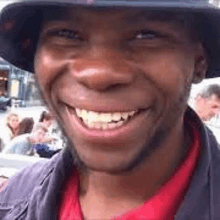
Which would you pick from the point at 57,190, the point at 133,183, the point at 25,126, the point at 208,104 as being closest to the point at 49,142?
the point at 25,126

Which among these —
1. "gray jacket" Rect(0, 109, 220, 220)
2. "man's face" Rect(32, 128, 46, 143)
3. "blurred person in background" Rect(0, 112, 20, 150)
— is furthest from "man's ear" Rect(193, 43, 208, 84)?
"blurred person in background" Rect(0, 112, 20, 150)

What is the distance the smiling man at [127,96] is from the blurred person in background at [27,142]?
75.1 inches

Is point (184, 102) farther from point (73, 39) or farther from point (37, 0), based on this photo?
point (37, 0)

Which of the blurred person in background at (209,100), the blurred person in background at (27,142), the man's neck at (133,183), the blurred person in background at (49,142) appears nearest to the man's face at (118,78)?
the man's neck at (133,183)

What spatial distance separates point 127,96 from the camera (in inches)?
30.9

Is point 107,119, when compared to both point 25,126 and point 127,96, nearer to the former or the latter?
point 127,96

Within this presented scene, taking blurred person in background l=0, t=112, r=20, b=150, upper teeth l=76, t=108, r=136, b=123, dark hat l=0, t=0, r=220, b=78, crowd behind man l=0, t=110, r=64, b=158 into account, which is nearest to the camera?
dark hat l=0, t=0, r=220, b=78

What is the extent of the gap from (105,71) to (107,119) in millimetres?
111

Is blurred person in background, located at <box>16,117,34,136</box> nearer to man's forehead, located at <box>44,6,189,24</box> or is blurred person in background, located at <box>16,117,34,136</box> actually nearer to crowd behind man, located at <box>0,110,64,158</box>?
crowd behind man, located at <box>0,110,64,158</box>

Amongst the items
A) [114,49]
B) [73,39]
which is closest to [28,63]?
[73,39]

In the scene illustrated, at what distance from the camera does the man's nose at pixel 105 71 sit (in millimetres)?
752

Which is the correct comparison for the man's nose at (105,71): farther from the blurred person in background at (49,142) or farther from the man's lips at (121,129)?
the blurred person in background at (49,142)

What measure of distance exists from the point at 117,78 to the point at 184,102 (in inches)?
8.9

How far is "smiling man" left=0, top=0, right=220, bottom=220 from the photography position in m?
0.78
